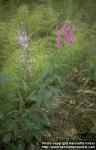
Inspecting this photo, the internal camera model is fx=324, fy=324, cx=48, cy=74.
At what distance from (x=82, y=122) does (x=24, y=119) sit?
710mm

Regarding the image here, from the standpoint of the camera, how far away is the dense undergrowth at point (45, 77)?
278 centimetres

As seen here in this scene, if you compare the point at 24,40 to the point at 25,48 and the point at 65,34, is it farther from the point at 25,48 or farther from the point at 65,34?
the point at 65,34

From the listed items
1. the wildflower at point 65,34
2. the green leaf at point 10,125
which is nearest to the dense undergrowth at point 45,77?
the green leaf at point 10,125

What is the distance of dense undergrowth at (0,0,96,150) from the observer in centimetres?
278

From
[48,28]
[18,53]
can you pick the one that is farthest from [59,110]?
[48,28]

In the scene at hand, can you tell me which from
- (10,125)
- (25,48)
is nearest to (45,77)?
(25,48)

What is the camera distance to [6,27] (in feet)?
Result: 14.2

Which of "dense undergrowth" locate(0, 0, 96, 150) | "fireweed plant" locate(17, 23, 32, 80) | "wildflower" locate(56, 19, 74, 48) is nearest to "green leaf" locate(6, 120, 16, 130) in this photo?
"dense undergrowth" locate(0, 0, 96, 150)

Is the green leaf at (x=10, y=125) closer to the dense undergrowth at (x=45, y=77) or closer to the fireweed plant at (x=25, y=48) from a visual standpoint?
Answer: the dense undergrowth at (x=45, y=77)

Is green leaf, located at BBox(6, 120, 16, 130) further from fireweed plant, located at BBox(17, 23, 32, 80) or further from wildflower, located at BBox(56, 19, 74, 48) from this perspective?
wildflower, located at BBox(56, 19, 74, 48)

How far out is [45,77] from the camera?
2846 millimetres

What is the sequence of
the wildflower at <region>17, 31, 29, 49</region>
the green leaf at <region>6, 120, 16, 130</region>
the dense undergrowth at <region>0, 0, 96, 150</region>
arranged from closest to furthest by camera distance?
the green leaf at <region>6, 120, 16, 130</region> < the dense undergrowth at <region>0, 0, 96, 150</region> < the wildflower at <region>17, 31, 29, 49</region>

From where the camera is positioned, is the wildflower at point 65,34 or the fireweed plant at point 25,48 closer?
the wildflower at point 65,34

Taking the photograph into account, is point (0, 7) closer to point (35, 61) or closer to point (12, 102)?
point (35, 61)
